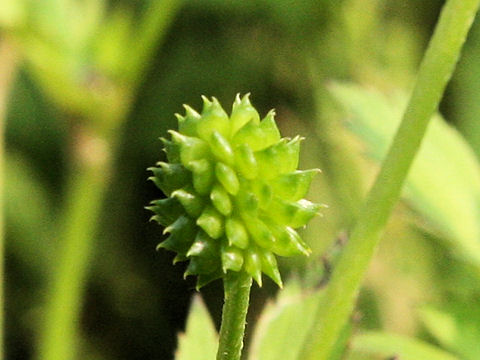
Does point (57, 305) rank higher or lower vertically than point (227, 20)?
lower

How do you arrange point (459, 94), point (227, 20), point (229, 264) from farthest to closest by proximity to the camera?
point (227, 20) → point (459, 94) → point (229, 264)

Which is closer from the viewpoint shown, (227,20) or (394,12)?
(394,12)

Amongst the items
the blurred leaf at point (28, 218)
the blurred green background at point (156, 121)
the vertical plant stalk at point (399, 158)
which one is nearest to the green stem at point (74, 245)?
the blurred green background at point (156, 121)

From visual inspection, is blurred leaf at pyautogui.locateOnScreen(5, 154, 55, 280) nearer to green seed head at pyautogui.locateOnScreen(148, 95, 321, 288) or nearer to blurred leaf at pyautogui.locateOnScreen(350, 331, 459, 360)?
blurred leaf at pyautogui.locateOnScreen(350, 331, 459, 360)

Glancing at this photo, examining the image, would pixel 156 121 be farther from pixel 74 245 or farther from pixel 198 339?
pixel 198 339

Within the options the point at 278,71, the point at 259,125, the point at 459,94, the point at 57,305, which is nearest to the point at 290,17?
the point at 278,71

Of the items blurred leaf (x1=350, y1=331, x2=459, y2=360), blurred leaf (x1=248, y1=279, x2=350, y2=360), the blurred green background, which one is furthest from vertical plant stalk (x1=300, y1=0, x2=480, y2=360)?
the blurred green background

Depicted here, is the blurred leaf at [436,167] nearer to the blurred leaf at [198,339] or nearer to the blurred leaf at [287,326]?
the blurred leaf at [287,326]

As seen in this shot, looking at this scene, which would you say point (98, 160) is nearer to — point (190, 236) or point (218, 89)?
point (218, 89)

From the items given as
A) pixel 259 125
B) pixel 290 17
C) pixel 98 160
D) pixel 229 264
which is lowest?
pixel 229 264
